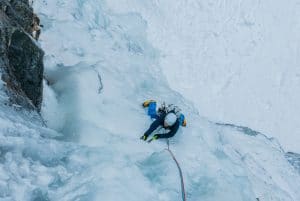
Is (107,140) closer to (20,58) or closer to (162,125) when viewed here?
(162,125)

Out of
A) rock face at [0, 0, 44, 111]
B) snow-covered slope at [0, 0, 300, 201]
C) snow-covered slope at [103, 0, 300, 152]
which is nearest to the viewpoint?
snow-covered slope at [0, 0, 300, 201]

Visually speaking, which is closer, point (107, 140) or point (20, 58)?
point (20, 58)

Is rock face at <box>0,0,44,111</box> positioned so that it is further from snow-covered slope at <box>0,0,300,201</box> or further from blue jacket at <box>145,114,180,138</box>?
blue jacket at <box>145,114,180,138</box>

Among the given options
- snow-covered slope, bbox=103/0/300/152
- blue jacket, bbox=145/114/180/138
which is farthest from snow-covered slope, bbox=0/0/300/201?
snow-covered slope, bbox=103/0/300/152

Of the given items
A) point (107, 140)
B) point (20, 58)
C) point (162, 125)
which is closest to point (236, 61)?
point (162, 125)

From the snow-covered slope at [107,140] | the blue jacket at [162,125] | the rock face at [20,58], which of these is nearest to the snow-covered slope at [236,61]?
A: the snow-covered slope at [107,140]

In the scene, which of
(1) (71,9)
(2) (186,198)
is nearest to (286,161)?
(1) (71,9)

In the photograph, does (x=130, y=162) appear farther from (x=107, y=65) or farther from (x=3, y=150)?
(x=107, y=65)
